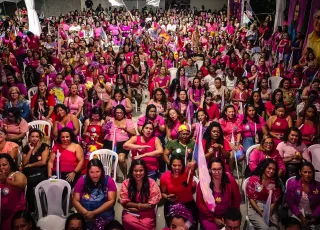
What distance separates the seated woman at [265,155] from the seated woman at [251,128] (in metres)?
0.95

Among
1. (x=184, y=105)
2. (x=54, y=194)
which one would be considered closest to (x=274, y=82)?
(x=184, y=105)

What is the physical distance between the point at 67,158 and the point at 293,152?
3020 millimetres

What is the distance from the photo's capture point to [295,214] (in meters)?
3.54

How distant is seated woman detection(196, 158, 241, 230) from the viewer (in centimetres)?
341

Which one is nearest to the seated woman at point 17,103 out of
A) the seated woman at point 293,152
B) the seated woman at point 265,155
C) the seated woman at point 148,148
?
the seated woman at point 148,148

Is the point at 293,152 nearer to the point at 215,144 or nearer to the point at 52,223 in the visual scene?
the point at 215,144

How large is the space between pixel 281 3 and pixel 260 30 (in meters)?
1.30

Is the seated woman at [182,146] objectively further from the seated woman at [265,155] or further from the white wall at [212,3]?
the white wall at [212,3]

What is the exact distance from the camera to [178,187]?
3.61 metres

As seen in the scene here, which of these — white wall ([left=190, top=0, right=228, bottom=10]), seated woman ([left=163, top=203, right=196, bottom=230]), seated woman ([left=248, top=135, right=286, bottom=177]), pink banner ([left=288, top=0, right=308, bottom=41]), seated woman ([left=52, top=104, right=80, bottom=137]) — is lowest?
seated woman ([left=163, top=203, right=196, bottom=230])

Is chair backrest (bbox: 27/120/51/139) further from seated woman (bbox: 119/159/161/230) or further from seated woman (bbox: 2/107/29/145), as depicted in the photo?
seated woman (bbox: 119/159/161/230)

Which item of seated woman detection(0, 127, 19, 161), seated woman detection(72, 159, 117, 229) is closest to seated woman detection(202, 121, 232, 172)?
seated woman detection(72, 159, 117, 229)

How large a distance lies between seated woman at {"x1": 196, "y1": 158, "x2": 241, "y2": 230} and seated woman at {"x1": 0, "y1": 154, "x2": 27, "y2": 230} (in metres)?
1.93

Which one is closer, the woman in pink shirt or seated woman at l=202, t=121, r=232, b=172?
seated woman at l=202, t=121, r=232, b=172
